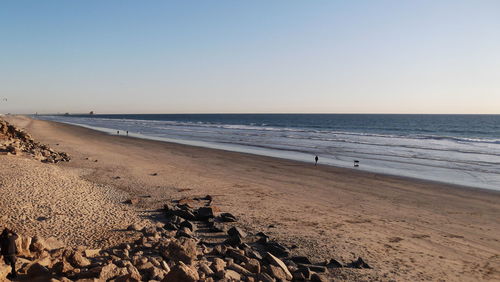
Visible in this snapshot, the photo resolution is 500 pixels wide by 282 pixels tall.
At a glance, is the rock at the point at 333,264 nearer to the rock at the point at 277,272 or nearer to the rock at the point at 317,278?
the rock at the point at 317,278

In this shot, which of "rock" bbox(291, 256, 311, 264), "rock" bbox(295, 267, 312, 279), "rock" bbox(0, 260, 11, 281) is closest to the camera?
"rock" bbox(0, 260, 11, 281)

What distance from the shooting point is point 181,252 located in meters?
8.02

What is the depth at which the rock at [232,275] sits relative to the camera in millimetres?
7004

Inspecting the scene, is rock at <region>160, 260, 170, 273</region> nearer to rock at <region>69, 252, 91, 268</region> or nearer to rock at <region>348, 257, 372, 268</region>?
rock at <region>69, 252, 91, 268</region>

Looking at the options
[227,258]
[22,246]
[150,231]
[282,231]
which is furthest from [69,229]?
[282,231]

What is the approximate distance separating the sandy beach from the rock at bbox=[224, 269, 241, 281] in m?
2.69

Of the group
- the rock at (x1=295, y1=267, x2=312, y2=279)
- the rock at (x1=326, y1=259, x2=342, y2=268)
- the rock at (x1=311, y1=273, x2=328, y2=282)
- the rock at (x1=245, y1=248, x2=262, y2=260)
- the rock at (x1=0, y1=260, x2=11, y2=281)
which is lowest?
the rock at (x1=326, y1=259, x2=342, y2=268)

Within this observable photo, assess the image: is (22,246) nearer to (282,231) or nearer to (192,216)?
(192,216)

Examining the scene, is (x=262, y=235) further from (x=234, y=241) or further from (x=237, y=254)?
(x=237, y=254)

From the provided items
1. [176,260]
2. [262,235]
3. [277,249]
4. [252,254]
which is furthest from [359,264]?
[176,260]

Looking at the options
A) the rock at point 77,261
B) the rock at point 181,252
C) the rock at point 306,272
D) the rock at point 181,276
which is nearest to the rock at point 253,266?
the rock at point 306,272

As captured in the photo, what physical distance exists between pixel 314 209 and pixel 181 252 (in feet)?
23.5

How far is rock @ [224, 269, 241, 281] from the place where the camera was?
7.00 metres

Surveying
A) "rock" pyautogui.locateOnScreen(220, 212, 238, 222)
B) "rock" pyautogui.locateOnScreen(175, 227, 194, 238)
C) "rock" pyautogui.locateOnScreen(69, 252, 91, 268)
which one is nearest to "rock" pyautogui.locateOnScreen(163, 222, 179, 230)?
"rock" pyautogui.locateOnScreen(175, 227, 194, 238)
